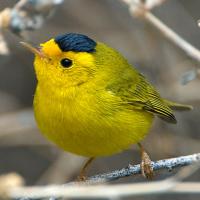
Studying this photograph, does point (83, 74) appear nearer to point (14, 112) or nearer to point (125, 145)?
point (125, 145)

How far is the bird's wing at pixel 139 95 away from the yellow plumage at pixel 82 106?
6 cm

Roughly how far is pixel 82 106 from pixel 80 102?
0.04 m

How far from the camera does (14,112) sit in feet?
20.4

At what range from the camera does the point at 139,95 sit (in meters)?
4.64

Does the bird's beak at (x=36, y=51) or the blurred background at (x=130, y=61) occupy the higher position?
the blurred background at (x=130, y=61)

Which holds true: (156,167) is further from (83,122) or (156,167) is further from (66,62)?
(66,62)

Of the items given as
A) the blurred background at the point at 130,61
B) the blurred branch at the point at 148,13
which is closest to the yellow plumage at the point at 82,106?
the blurred branch at the point at 148,13

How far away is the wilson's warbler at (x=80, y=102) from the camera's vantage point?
385 cm

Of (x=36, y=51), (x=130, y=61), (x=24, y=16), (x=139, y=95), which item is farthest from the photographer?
(x=130, y=61)

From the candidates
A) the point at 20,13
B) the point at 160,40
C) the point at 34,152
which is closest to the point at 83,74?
the point at 20,13

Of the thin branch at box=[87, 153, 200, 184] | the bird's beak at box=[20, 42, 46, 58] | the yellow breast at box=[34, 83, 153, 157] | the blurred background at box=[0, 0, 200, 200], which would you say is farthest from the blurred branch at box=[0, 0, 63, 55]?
the blurred background at box=[0, 0, 200, 200]

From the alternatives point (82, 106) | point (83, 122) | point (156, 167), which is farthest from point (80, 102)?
point (156, 167)

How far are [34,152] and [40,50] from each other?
3331 mm

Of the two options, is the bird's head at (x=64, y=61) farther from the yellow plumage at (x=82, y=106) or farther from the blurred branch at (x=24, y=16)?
the blurred branch at (x=24, y=16)
